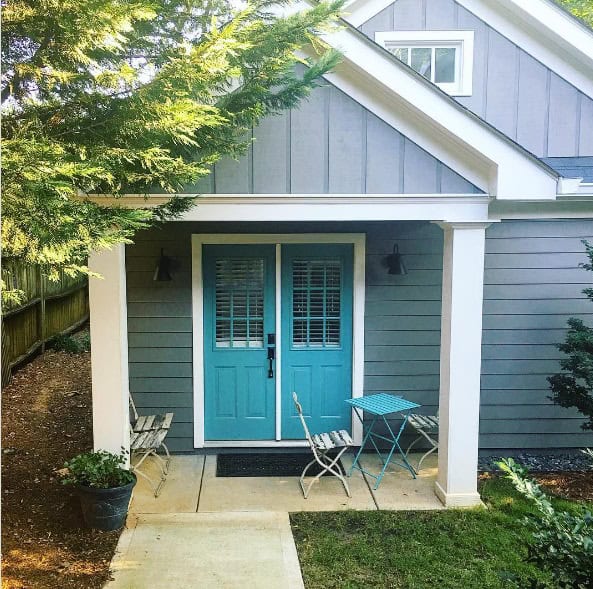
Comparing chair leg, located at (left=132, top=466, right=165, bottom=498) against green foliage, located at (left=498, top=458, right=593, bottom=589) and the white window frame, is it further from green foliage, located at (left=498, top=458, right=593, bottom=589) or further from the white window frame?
the white window frame

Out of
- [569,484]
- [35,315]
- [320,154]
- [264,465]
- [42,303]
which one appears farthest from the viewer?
[42,303]

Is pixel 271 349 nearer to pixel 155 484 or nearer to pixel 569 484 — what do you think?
pixel 155 484

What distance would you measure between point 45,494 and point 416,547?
3.16 meters

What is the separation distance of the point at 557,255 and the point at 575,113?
5.01ft

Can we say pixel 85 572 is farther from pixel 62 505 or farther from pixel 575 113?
pixel 575 113

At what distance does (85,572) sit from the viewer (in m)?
3.78

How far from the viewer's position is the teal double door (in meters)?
6.06

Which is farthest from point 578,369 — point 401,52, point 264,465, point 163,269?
point 163,269

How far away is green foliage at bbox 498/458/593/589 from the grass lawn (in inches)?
62.8

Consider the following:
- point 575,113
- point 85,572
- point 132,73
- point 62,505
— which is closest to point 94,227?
point 132,73

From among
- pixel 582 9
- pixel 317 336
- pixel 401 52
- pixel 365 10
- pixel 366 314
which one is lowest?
pixel 317 336

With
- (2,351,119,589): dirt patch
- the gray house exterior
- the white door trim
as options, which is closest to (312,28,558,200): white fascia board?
the gray house exterior

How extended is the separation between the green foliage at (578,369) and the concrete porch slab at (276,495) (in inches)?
83.9

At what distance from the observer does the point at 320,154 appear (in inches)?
178
